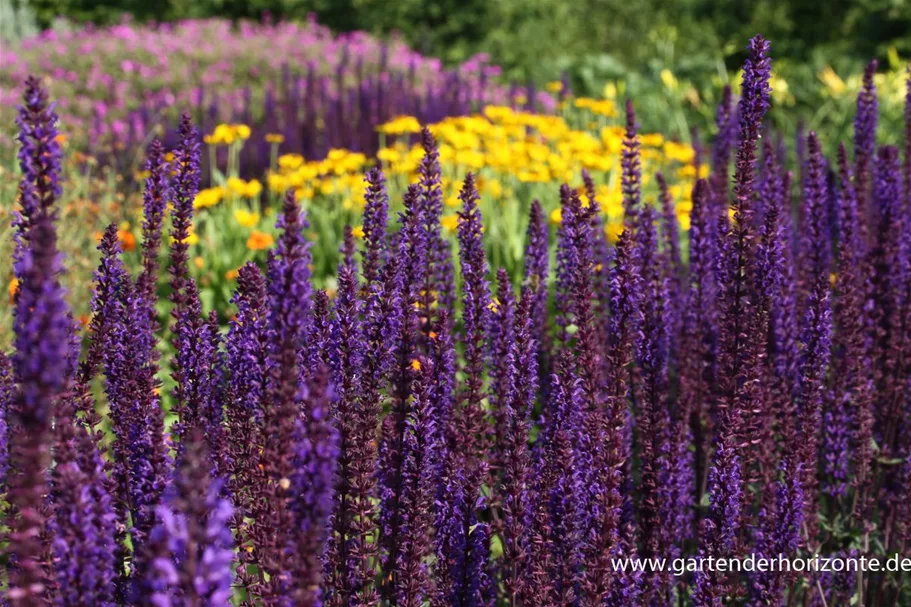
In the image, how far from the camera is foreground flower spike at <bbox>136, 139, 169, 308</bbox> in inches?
101

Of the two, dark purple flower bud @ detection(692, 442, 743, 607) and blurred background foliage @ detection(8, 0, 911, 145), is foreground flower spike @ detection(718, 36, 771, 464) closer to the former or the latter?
dark purple flower bud @ detection(692, 442, 743, 607)

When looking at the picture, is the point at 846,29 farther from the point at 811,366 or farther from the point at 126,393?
the point at 126,393

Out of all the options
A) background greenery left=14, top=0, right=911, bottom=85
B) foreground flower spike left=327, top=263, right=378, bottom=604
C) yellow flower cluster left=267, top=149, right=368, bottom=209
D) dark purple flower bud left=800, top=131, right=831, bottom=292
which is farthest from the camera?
background greenery left=14, top=0, right=911, bottom=85

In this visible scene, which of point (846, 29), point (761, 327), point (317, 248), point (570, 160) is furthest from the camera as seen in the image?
point (846, 29)

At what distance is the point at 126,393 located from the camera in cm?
240

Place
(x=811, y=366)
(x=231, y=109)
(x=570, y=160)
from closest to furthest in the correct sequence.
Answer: (x=811, y=366), (x=570, y=160), (x=231, y=109)

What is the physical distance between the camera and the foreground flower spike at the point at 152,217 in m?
2.56

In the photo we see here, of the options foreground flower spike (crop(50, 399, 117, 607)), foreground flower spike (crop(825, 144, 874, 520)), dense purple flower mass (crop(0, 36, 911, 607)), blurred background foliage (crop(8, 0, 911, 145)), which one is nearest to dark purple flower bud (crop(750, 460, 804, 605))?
dense purple flower mass (crop(0, 36, 911, 607))

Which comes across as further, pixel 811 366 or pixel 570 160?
pixel 570 160

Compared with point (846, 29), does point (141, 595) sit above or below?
below

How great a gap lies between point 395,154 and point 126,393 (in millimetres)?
5153

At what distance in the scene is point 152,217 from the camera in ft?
8.39

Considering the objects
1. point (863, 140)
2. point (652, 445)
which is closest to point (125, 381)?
point (652, 445)

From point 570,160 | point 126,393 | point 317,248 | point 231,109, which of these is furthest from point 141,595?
point 231,109
